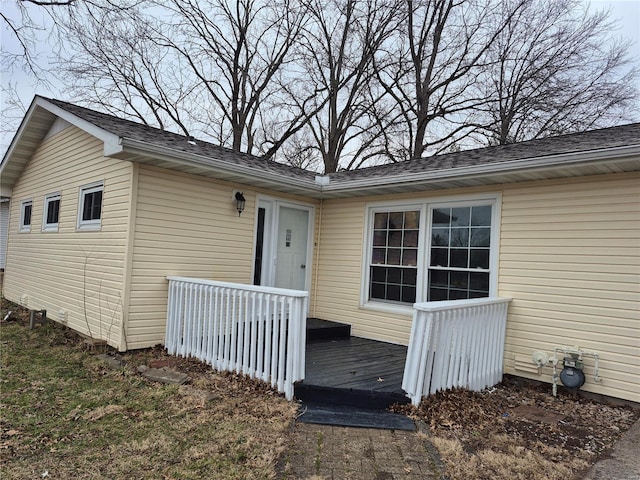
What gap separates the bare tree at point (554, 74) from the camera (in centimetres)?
1280

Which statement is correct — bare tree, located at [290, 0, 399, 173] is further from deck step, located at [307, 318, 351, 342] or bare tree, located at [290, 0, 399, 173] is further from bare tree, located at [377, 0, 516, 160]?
deck step, located at [307, 318, 351, 342]

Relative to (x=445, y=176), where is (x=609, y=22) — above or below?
above

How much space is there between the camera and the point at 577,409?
414 centimetres

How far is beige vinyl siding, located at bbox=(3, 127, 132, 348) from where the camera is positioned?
5.48 meters

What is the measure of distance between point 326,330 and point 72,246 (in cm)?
447

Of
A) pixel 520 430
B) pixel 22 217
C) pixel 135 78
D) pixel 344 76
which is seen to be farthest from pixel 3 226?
pixel 520 430

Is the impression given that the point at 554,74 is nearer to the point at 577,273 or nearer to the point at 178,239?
the point at 577,273

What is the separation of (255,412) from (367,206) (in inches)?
164

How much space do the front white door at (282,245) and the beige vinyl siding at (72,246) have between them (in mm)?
2140

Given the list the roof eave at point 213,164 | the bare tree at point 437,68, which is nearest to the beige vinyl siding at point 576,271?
the roof eave at point 213,164

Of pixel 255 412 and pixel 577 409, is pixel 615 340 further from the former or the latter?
pixel 255 412

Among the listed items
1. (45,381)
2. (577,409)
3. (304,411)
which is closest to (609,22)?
Answer: (577,409)

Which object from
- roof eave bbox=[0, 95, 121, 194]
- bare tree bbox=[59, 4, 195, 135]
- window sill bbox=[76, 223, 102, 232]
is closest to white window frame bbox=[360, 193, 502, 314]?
roof eave bbox=[0, 95, 121, 194]

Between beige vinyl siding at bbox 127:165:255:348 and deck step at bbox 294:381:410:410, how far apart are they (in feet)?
8.45
